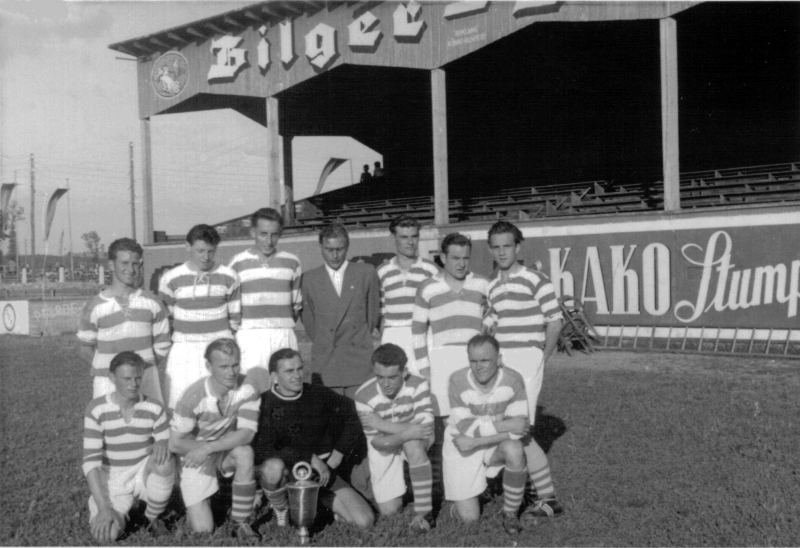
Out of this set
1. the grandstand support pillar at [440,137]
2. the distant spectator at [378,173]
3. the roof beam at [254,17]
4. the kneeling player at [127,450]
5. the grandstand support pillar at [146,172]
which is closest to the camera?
the kneeling player at [127,450]

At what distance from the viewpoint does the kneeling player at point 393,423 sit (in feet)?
15.5

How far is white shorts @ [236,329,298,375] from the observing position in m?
5.35

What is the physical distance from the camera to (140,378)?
462 centimetres

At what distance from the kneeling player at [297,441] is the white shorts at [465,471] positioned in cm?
52

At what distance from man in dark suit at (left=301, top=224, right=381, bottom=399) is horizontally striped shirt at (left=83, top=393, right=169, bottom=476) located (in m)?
1.22

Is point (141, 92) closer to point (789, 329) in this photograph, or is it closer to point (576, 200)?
point (576, 200)

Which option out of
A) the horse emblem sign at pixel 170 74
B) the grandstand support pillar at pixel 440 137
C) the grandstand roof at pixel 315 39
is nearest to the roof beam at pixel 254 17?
the grandstand roof at pixel 315 39

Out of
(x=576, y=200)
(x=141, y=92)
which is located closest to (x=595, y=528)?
(x=576, y=200)

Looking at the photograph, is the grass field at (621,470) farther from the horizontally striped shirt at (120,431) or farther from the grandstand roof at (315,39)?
the grandstand roof at (315,39)

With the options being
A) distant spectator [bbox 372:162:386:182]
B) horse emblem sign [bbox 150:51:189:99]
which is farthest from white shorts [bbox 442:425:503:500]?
distant spectator [bbox 372:162:386:182]

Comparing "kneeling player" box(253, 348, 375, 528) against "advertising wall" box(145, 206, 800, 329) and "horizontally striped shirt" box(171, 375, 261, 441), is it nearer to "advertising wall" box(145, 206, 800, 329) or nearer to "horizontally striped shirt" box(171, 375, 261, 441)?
"horizontally striped shirt" box(171, 375, 261, 441)

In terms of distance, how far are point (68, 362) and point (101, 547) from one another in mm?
9932

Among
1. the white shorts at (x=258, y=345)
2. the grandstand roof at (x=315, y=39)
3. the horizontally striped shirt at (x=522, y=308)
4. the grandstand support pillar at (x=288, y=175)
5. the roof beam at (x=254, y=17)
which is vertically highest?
the roof beam at (x=254, y=17)

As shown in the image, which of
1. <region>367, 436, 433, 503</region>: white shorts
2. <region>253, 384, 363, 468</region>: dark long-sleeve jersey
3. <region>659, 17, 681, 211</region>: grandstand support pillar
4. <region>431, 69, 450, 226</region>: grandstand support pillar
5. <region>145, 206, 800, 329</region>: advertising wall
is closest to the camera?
<region>253, 384, 363, 468</region>: dark long-sleeve jersey
